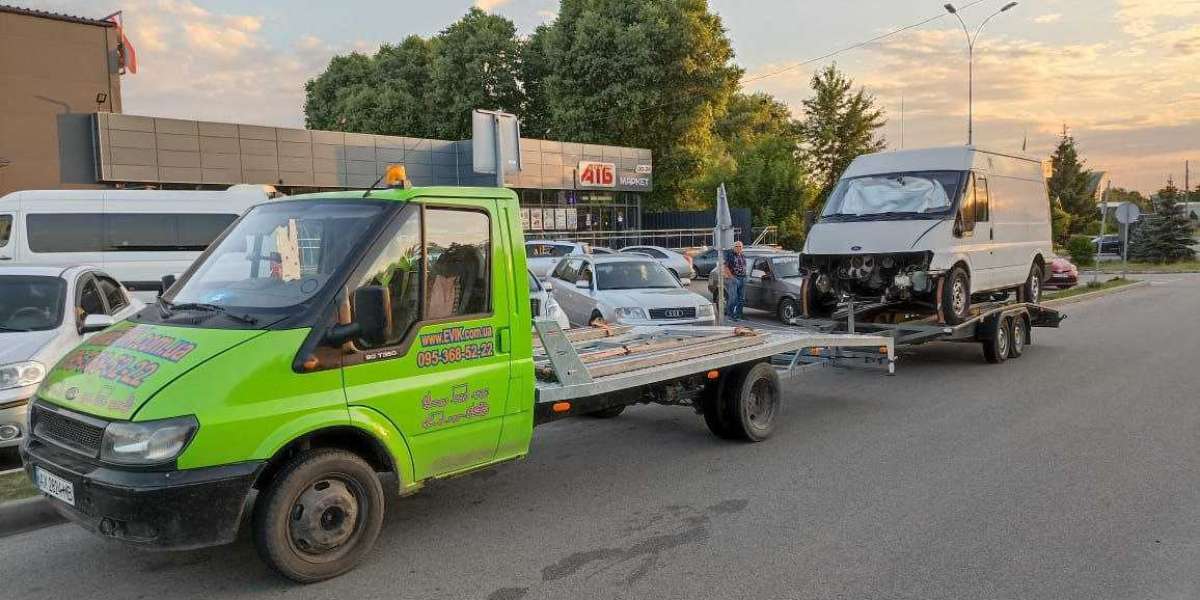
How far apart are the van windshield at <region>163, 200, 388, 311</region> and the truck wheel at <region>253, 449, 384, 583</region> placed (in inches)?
34.7

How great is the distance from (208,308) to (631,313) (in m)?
9.09

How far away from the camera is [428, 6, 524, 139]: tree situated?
48344mm

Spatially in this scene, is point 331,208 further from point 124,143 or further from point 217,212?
point 124,143

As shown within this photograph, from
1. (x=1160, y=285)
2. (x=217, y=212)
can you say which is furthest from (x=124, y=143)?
(x=1160, y=285)

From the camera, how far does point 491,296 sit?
5.05 m

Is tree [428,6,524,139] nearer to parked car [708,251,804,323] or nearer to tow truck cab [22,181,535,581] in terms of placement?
parked car [708,251,804,323]

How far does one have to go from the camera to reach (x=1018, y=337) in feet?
40.1

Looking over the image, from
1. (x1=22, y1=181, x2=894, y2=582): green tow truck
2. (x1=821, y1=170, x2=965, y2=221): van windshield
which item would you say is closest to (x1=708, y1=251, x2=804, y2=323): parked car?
(x1=821, y1=170, x2=965, y2=221): van windshield

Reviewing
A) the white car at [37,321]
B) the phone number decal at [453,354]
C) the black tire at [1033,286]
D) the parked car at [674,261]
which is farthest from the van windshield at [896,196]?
the parked car at [674,261]

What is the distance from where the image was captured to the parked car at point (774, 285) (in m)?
17.5

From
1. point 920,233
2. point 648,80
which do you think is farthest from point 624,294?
point 648,80

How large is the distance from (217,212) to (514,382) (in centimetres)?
1215

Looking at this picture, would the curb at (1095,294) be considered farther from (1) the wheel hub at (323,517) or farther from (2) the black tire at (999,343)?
(1) the wheel hub at (323,517)

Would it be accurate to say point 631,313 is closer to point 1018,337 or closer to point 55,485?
point 1018,337
